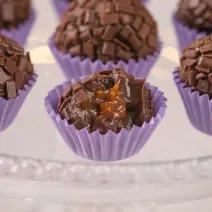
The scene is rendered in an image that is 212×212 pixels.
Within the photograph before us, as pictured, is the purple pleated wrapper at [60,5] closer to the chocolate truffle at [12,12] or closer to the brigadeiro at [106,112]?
the chocolate truffle at [12,12]

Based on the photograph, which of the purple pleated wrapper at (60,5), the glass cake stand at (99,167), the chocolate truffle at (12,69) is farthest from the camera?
the purple pleated wrapper at (60,5)

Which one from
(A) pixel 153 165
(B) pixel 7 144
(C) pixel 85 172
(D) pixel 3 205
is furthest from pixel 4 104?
(A) pixel 153 165

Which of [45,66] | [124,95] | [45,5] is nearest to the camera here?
[124,95]

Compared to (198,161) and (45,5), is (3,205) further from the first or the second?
(45,5)

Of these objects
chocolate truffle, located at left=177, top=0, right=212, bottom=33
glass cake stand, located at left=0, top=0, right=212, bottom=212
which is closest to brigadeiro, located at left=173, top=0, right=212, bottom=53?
chocolate truffle, located at left=177, top=0, right=212, bottom=33

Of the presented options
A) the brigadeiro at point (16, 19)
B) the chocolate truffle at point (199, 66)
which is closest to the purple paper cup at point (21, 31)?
the brigadeiro at point (16, 19)

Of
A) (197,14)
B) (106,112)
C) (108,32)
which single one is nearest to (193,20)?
(197,14)

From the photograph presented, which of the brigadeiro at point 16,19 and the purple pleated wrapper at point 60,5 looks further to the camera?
the purple pleated wrapper at point 60,5
